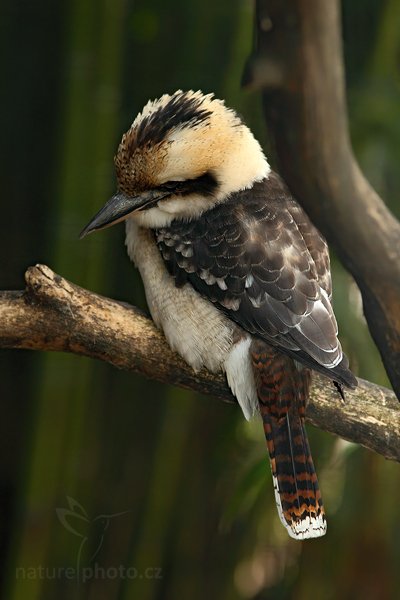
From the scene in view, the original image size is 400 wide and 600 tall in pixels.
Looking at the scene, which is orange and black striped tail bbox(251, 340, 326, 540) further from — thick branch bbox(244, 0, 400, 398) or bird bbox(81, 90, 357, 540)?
thick branch bbox(244, 0, 400, 398)

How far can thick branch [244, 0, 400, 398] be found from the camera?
72 cm

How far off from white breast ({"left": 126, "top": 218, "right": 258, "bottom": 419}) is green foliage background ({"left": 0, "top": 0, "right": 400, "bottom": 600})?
260mm

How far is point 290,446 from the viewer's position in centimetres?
96

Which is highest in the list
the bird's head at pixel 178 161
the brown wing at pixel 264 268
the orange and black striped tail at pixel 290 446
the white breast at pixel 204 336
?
the bird's head at pixel 178 161

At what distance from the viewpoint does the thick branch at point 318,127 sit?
0.72m

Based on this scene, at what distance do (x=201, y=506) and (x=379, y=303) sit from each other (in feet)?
2.39

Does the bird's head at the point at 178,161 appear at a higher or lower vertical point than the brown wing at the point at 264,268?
higher

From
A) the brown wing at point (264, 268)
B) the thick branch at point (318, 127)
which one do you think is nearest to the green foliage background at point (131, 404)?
the brown wing at point (264, 268)

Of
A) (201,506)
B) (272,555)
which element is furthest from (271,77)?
(272,555)

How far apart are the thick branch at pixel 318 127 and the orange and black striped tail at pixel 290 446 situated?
0.66 ft

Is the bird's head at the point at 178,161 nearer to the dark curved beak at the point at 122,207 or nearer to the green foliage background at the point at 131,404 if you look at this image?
the dark curved beak at the point at 122,207

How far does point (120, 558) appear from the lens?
1442 millimetres

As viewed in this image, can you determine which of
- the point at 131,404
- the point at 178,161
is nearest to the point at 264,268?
the point at 178,161

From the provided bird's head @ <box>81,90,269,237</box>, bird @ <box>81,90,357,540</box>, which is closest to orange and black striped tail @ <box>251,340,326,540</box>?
bird @ <box>81,90,357,540</box>
